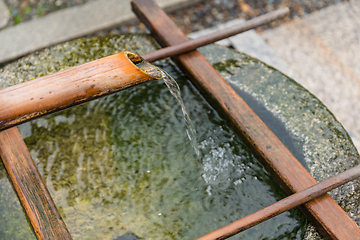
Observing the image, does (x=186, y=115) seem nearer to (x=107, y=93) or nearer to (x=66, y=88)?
(x=107, y=93)

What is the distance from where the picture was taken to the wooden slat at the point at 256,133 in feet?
4.41

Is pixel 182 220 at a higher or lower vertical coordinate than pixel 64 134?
lower

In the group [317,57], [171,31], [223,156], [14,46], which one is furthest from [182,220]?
[14,46]

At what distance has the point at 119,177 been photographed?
1.78m

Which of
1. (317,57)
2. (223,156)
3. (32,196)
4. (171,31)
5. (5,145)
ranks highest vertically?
(171,31)

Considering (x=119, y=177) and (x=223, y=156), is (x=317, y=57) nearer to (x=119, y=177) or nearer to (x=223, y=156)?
(x=223, y=156)

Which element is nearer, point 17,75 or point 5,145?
point 5,145

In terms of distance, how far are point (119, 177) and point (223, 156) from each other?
607 millimetres

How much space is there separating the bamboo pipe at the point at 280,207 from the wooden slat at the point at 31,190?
25.1 inches

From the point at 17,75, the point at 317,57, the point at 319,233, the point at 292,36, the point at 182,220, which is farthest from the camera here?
the point at 292,36

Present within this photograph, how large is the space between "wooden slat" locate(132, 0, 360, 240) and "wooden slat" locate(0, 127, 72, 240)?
0.99 m

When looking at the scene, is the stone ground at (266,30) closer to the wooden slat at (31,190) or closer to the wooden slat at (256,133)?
the wooden slat at (256,133)

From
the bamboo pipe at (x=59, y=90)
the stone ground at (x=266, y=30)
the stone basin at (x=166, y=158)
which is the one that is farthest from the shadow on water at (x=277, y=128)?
the stone ground at (x=266, y=30)

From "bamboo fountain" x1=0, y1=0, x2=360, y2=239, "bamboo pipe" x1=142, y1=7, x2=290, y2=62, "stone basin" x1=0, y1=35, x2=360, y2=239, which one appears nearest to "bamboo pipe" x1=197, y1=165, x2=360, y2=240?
"bamboo fountain" x1=0, y1=0, x2=360, y2=239
